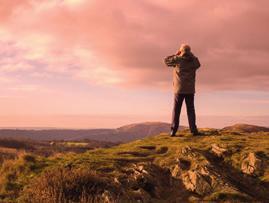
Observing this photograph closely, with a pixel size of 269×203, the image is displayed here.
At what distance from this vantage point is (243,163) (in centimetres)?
1321

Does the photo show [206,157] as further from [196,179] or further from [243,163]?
[196,179]

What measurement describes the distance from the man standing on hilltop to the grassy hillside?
7.59 ft

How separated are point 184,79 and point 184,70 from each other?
15.8 inches

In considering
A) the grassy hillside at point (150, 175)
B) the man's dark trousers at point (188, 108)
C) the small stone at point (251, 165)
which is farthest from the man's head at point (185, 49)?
the small stone at point (251, 165)

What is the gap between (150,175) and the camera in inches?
467

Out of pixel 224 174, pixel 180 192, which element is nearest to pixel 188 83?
pixel 224 174

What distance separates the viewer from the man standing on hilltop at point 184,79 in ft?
57.7

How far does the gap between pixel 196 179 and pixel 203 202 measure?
1194mm

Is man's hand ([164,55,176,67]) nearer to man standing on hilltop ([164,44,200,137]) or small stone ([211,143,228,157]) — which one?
man standing on hilltop ([164,44,200,137])

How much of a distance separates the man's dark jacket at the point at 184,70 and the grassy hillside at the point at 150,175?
9.30 ft

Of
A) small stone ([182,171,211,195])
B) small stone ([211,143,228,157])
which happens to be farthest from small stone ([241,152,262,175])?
small stone ([182,171,211,195])

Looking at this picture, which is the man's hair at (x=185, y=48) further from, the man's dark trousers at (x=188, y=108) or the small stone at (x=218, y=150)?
the small stone at (x=218, y=150)

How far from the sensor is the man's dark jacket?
57.6 ft

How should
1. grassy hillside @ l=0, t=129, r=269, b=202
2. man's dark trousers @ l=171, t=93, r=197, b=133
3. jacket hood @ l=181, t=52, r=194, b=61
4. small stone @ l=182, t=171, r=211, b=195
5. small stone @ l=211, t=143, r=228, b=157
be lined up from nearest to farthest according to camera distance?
1. grassy hillside @ l=0, t=129, r=269, b=202
2. small stone @ l=182, t=171, r=211, b=195
3. small stone @ l=211, t=143, r=228, b=157
4. jacket hood @ l=181, t=52, r=194, b=61
5. man's dark trousers @ l=171, t=93, r=197, b=133
